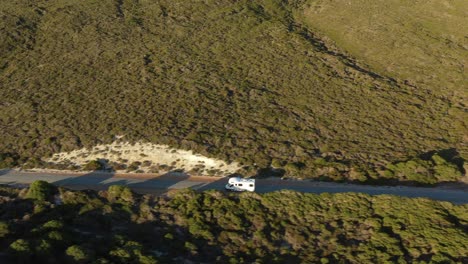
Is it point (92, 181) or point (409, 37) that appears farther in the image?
point (409, 37)

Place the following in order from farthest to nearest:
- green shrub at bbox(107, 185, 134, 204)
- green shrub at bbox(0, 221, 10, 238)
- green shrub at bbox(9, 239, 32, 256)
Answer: green shrub at bbox(107, 185, 134, 204)
green shrub at bbox(0, 221, 10, 238)
green shrub at bbox(9, 239, 32, 256)

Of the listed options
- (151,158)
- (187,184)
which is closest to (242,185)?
(187,184)

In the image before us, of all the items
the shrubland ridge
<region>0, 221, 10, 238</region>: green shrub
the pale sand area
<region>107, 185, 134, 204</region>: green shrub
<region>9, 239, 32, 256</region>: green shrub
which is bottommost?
<region>9, 239, 32, 256</region>: green shrub

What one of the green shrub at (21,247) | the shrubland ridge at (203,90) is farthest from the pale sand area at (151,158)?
the green shrub at (21,247)

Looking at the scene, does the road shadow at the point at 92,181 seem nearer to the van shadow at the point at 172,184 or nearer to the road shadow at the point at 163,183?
the road shadow at the point at 163,183

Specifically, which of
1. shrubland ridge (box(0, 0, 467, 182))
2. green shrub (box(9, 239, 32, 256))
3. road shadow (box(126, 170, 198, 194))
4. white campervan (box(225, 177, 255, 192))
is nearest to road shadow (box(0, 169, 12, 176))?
shrubland ridge (box(0, 0, 467, 182))

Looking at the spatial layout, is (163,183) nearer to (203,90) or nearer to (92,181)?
(92,181)

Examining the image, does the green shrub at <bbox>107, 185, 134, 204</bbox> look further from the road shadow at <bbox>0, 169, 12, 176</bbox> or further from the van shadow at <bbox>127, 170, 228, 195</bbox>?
Result: the road shadow at <bbox>0, 169, 12, 176</bbox>
